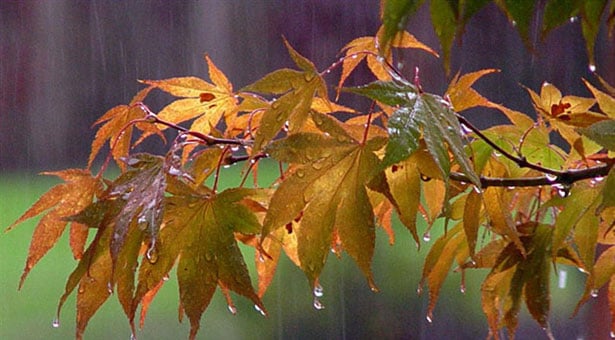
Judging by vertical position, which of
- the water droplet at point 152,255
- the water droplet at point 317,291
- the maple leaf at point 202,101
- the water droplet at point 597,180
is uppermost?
the maple leaf at point 202,101

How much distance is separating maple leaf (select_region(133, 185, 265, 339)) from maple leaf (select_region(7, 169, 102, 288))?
0.07 m

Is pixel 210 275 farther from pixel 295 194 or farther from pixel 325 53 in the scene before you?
pixel 325 53

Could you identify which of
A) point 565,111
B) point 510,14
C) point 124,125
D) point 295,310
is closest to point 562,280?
point 295,310

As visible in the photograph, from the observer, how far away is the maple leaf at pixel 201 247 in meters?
0.35

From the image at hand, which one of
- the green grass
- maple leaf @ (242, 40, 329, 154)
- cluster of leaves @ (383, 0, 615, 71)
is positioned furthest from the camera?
the green grass

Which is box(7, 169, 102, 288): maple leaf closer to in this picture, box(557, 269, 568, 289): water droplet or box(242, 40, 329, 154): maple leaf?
box(242, 40, 329, 154): maple leaf

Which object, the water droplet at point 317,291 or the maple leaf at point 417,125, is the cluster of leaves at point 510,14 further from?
the water droplet at point 317,291

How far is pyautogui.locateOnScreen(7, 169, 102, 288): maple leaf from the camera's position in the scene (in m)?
0.41

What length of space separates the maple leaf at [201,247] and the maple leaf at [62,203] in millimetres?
66

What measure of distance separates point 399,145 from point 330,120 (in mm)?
70

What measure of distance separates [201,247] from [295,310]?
129cm

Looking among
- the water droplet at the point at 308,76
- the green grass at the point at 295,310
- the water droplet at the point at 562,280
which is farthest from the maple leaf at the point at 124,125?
the water droplet at the point at 562,280

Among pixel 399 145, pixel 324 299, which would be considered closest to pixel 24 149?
pixel 324 299

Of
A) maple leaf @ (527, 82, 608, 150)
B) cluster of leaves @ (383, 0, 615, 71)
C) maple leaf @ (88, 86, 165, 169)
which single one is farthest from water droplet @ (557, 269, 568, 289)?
cluster of leaves @ (383, 0, 615, 71)
